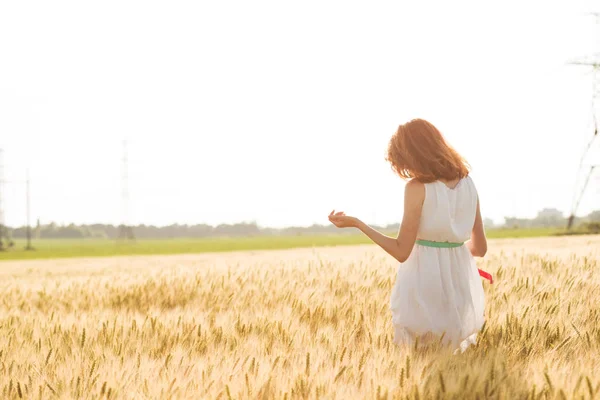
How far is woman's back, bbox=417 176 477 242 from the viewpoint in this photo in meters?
3.65

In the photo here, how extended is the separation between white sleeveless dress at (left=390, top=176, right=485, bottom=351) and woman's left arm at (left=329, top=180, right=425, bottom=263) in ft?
0.20

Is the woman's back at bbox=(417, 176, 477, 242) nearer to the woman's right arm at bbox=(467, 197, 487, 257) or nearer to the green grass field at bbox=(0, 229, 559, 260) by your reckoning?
the woman's right arm at bbox=(467, 197, 487, 257)

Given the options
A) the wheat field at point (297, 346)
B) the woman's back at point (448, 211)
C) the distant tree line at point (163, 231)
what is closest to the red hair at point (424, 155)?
the woman's back at point (448, 211)

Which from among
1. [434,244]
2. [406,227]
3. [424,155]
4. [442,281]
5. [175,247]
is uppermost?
[424,155]

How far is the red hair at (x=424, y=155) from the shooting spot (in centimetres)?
365

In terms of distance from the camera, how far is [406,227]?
3.60m

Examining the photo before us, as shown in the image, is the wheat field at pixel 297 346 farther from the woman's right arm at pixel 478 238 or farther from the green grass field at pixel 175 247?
the green grass field at pixel 175 247

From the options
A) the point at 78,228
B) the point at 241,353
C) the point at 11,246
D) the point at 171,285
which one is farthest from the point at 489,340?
the point at 78,228

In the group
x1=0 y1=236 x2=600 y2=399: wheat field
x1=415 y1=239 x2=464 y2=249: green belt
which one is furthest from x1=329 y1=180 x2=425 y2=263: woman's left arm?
x1=0 y1=236 x2=600 y2=399: wheat field

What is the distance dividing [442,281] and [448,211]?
0.46 m

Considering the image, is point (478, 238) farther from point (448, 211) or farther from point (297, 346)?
point (297, 346)

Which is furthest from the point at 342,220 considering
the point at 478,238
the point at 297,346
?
the point at 478,238

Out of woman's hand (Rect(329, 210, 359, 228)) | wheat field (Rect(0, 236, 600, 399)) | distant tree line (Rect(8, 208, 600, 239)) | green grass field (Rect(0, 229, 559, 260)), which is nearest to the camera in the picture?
wheat field (Rect(0, 236, 600, 399))

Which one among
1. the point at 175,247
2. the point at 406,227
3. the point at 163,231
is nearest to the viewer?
Answer: the point at 406,227
